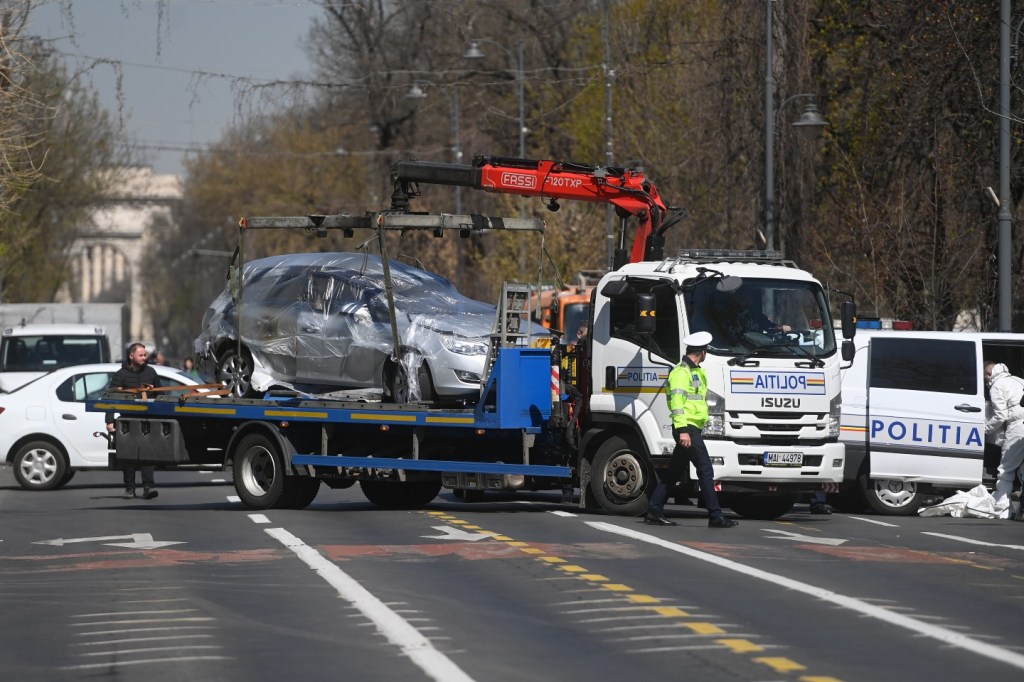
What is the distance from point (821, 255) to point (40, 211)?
3585 cm

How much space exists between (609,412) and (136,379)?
23.4 ft

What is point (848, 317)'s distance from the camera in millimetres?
17844

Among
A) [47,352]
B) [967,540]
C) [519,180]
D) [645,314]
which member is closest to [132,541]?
[645,314]

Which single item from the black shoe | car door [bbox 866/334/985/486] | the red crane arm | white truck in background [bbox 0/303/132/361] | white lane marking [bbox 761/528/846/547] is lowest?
white lane marking [bbox 761/528/846/547]

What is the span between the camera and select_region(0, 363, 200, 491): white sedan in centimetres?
2459

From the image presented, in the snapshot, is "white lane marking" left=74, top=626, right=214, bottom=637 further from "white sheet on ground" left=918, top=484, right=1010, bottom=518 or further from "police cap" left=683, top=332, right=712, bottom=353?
"white sheet on ground" left=918, top=484, right=1010, bottom=518

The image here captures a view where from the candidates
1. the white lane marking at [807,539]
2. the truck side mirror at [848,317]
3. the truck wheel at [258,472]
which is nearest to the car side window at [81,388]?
the truck wheel at [258,472]

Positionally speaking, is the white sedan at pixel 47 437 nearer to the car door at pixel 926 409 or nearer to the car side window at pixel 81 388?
the car side window at pixel 81 388

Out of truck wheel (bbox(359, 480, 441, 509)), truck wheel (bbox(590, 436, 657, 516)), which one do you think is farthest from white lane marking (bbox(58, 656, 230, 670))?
truck wheel (bbox(359, 480, 441, 509))

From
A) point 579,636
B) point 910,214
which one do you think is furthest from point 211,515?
point 910,214

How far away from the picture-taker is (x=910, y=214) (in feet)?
101

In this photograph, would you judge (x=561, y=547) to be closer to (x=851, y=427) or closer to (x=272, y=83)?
(x=851, y=427)

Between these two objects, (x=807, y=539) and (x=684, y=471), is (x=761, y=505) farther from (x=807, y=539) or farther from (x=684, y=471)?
(x=807, y=539)

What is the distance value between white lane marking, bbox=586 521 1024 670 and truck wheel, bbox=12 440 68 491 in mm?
11643
